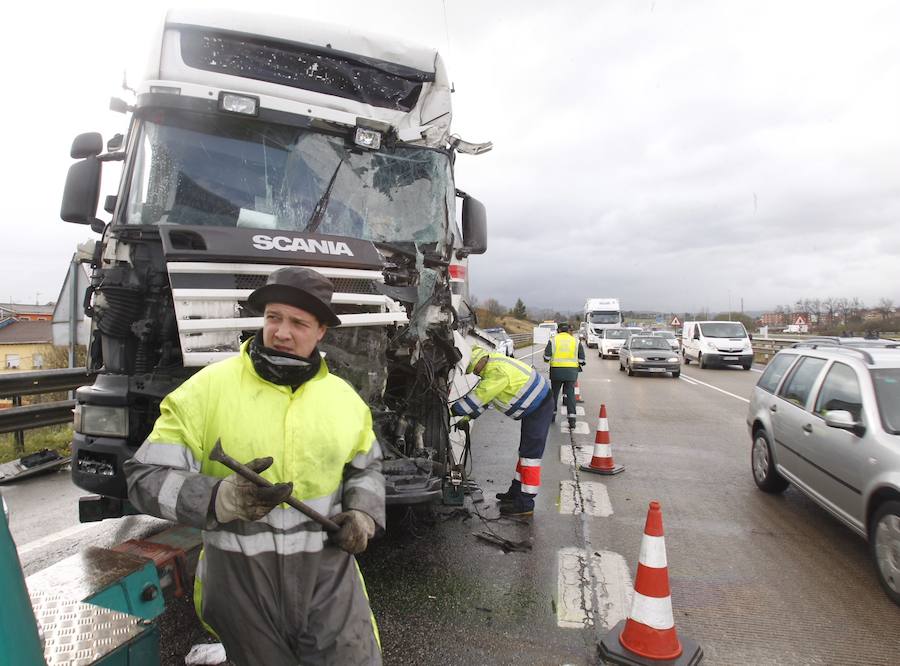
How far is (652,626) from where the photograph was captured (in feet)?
9.77

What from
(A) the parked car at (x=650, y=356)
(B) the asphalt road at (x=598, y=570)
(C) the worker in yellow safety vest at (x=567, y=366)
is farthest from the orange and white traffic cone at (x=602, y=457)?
(A) the parked car at (x=650, y=356)

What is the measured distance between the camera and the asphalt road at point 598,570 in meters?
3.15

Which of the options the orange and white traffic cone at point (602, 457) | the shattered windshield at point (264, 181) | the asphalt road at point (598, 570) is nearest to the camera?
the asphalt road at point (598, 570)

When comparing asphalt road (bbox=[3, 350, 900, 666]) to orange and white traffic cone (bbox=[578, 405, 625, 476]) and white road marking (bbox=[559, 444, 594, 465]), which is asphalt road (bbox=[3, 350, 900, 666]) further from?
white road marking (bbox=[559, 444, 594, 465])

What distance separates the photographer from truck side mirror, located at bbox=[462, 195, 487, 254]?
5.49 m

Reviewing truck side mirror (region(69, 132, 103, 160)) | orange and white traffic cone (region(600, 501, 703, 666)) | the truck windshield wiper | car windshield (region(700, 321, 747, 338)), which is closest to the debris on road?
orange and white traffic cone (region(600, 501, 703, 666))

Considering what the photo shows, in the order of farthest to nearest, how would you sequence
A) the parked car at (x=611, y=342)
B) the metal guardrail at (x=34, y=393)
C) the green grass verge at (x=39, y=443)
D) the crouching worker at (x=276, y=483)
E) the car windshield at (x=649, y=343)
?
1. the parked car at (x=611, y=342)
2. the car windshield at (x=649, y=343)
3. the green grass verge at (x=39, y=443)
4. the metal guardrail at (x=34, y=393)
5. the crouching worker at (x=276, y=483)

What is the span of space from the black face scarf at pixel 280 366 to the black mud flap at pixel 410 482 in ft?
5.16

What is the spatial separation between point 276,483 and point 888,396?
4428 mm

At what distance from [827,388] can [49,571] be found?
5450mm

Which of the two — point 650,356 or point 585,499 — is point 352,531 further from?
point 650,356

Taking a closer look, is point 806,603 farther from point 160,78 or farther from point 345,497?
point 160,78

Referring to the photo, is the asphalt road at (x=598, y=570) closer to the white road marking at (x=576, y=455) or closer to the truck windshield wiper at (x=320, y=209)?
the white road marking at (x=576, y=455)

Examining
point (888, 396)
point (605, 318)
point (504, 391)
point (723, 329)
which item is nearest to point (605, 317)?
point (605, 318)
